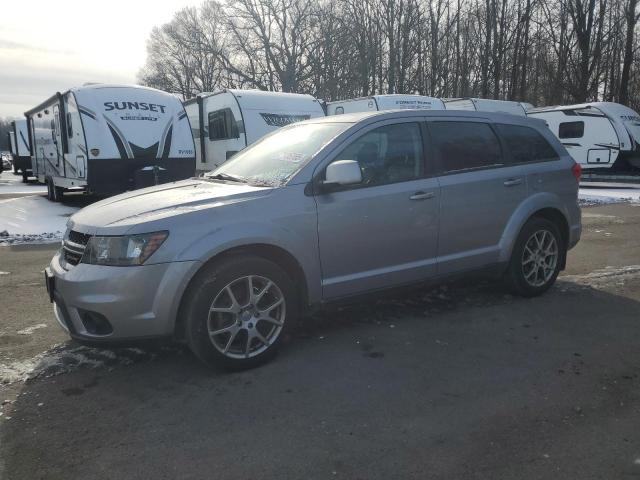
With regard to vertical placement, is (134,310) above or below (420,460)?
above

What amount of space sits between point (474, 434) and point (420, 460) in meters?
0.41

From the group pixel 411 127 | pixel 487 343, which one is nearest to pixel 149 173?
pixel 411 127

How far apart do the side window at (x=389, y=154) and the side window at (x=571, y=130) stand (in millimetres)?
18688

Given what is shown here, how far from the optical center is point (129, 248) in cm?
332

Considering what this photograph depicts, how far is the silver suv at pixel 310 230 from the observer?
3359 mm

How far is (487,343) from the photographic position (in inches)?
163

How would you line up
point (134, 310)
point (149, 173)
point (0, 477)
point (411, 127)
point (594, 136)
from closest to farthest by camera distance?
point (0, 477) → point (134, 310) → point (411, 127) → point (149, 173) → point (594, 136)

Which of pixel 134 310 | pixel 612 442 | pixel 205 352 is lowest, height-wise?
pixel 612 442

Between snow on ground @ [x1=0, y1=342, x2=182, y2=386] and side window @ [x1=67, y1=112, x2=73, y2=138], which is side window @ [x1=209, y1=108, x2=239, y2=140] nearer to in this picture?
side window @ [x1=67, y1=112, x2=73, y2=138]

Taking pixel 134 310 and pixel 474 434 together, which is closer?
pixel 474 434

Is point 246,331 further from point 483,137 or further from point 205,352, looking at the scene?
point 483,137

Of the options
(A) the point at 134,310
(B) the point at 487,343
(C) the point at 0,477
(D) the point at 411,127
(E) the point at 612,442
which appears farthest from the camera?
(D) the point at 411,127

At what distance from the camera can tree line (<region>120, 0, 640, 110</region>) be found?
1168 inches

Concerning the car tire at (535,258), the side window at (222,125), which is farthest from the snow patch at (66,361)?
the side window at (222,125)
